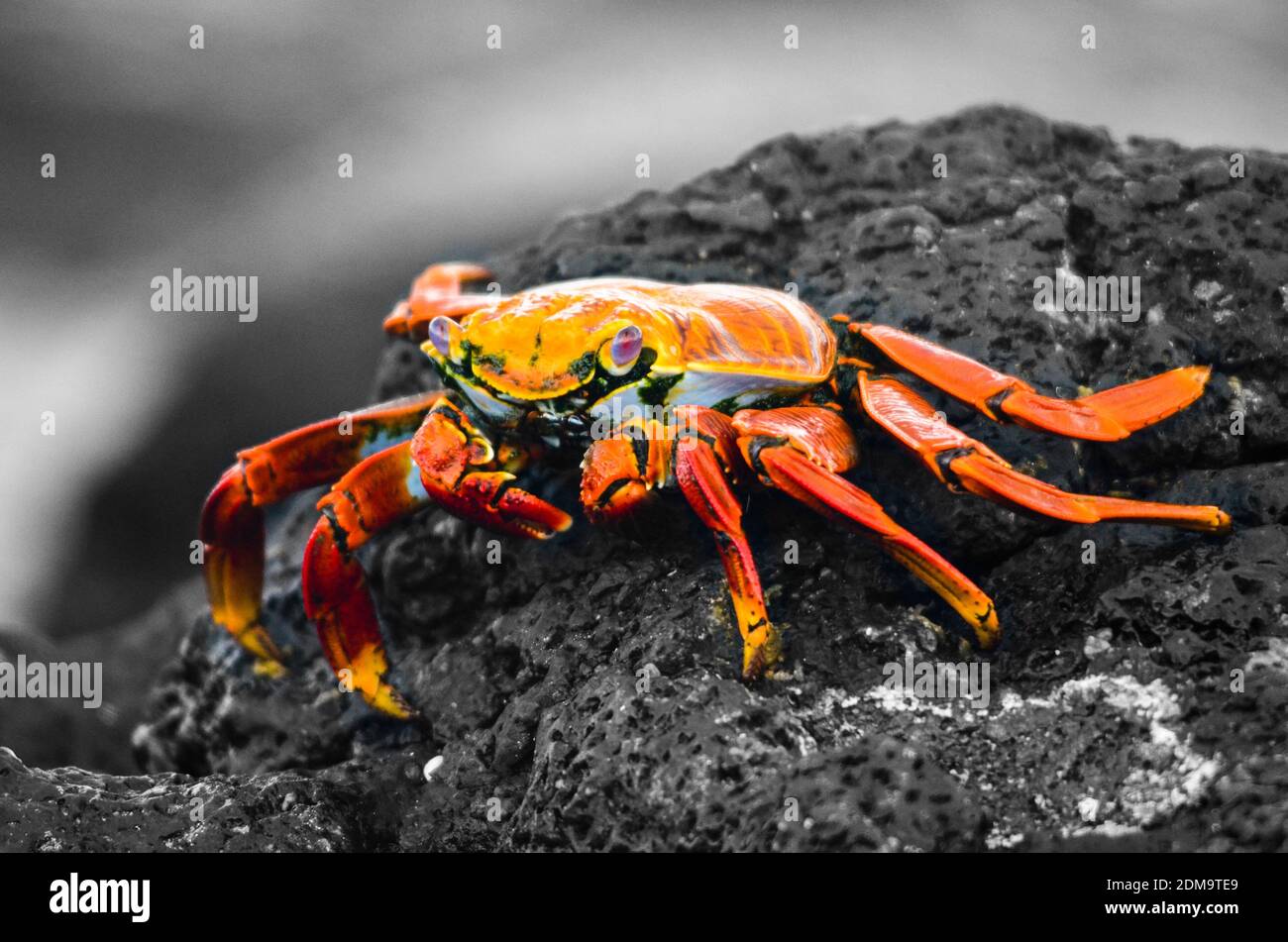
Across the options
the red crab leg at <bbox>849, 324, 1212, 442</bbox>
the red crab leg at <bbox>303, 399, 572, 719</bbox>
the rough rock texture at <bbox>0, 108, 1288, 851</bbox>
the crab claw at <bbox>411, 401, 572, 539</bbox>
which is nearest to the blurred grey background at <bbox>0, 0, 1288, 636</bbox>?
the rough rock texture at <bbox>0, 108, 1288, 851</bbox>

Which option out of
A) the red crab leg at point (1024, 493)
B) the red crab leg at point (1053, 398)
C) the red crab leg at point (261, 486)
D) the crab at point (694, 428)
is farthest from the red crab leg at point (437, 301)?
the red crab leg at point (1024, 493)

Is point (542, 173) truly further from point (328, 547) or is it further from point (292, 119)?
point (328, 547)

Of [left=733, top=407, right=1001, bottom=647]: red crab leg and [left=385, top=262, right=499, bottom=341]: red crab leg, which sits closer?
[left=733, top=407, right=1001, bottom=647]: red crab leg

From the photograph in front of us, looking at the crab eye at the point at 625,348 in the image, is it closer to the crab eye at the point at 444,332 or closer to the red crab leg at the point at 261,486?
the crab eye at the point at 444,332

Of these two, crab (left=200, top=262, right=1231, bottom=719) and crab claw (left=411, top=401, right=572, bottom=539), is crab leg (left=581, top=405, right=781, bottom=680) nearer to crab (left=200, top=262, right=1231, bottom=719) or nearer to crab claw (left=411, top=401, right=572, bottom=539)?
crab (left=200, top=262, right=1231, bottom=719)

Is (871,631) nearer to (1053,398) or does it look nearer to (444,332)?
(1053,398)

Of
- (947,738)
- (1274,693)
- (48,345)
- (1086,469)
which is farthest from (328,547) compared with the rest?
(48,345)
